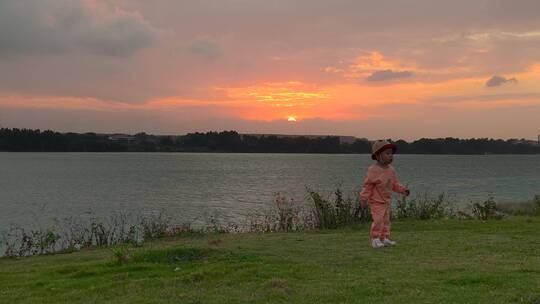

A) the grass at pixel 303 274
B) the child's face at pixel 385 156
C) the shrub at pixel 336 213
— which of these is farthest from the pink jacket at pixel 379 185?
the shrub at pixel 336 213

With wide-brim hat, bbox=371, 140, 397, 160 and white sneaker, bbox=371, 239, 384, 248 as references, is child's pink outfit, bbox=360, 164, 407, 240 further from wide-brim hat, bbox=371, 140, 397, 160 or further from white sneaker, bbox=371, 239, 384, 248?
wide-brim hat, bbox=371, 140, 397, 160

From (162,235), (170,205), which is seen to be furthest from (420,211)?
(170,205)

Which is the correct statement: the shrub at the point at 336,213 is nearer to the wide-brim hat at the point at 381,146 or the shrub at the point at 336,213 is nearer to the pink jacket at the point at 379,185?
the pink jacket at the point at 379,185

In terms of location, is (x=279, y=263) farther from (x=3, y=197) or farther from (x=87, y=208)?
(x=3, y=197)

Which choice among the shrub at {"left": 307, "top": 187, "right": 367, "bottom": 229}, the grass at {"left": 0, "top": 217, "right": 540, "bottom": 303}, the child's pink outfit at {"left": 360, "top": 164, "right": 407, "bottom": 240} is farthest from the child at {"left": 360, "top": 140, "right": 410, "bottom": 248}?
the shrub at {"left": 307, "top": 187, "right": 367, "bottom": 229}

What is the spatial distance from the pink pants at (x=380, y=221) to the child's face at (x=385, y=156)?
742mm

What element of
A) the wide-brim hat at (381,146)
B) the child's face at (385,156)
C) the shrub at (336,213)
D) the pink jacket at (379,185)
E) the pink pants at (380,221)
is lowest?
the shrub at (336,213)

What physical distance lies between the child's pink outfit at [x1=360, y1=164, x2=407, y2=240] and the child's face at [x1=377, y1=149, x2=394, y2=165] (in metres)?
0.11

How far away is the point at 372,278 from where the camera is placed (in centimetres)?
697

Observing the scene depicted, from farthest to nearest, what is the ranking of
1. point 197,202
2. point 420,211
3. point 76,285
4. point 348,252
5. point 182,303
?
point 197,202 → point 420,211 → point 348,252 → point 76,285 → point 182,303

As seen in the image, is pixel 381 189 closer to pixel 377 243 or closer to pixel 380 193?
pixel 380 193

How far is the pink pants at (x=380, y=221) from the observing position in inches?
381

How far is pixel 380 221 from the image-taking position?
9672 millimetres

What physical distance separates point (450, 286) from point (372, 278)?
37.4 inches
